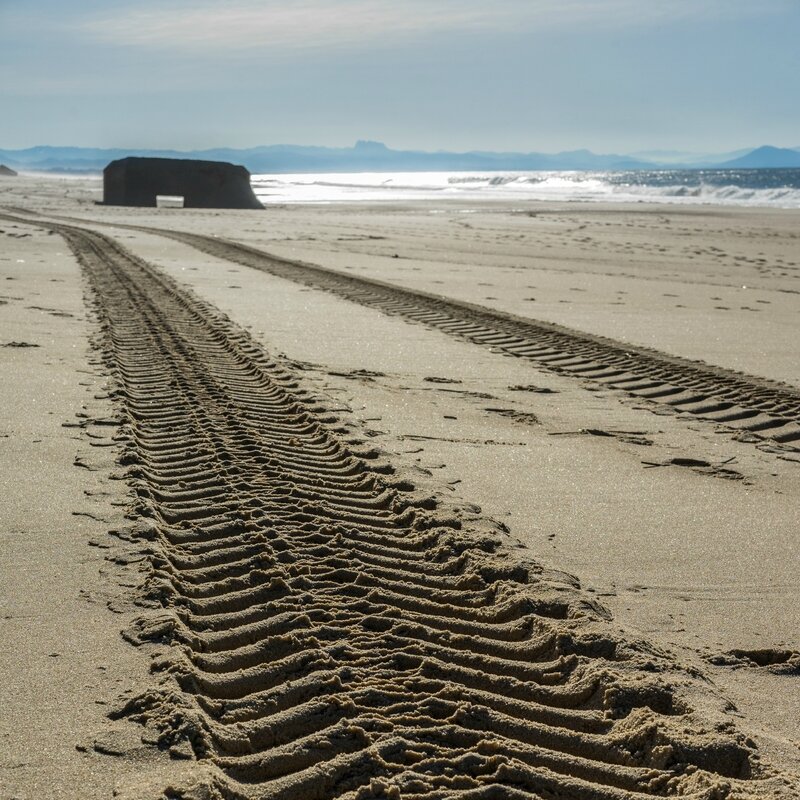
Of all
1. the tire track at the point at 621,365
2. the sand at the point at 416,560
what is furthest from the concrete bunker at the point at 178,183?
the sand at the point at 416,560

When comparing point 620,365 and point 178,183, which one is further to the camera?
point 178,183

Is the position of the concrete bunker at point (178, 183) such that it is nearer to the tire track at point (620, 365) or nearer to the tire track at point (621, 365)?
the tire track at point (621, 365)

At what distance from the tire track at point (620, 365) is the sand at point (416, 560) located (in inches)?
7.7

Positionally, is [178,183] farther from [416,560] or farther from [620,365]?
[416,560]

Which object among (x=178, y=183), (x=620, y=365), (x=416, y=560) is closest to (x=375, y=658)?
(x=416, y=560)

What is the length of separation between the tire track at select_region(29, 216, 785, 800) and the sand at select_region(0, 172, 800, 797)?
0.4 inches

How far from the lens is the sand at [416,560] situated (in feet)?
7.48

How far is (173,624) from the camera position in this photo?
111 inches

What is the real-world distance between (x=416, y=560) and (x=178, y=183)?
39.6 metres

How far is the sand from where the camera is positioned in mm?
2279

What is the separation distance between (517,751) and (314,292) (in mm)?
9779

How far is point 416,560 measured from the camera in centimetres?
343

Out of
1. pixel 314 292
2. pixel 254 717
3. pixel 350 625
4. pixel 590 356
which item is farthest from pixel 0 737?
pixel 314 292

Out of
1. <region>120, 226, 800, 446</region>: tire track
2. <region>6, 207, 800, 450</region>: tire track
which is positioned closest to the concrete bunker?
<region>6, 207, 800, 450</region>: tire track
